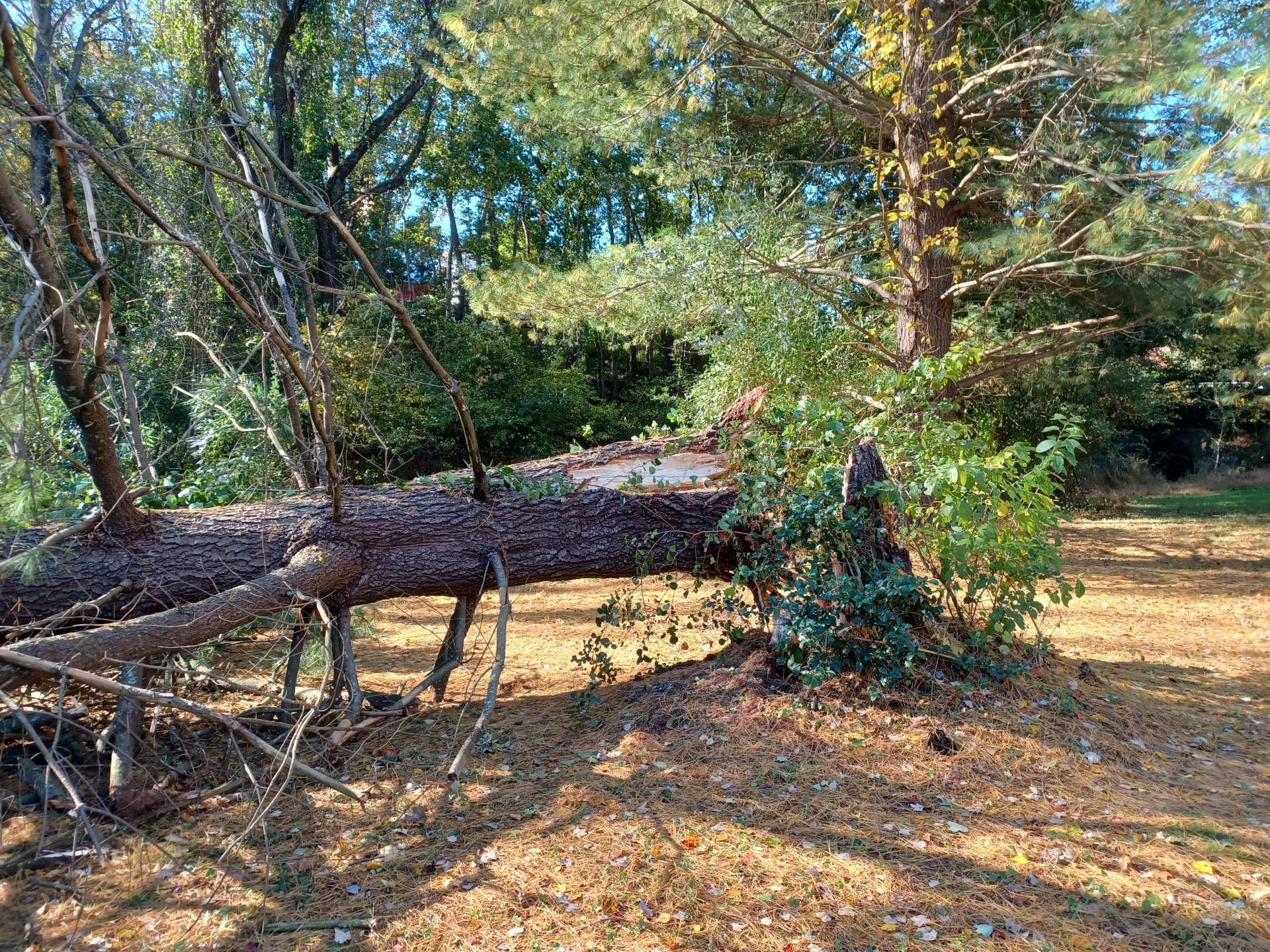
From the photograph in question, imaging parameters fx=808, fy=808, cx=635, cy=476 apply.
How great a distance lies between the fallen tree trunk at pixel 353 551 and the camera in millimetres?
3457

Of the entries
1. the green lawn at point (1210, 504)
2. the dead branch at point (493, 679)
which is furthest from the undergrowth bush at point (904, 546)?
the green lawn at point (1210, 504)

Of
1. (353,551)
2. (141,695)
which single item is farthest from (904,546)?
(141,695)

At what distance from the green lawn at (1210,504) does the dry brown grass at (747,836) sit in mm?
8786

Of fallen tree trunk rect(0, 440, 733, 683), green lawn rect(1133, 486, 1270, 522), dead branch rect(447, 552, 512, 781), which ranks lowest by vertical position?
green lawn rect(1133, 486, 1270, 522)

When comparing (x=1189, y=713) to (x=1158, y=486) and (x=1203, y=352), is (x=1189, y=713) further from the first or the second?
(x=1158, y=486)

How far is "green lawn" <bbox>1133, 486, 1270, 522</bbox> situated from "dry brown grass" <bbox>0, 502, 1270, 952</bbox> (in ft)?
28.8

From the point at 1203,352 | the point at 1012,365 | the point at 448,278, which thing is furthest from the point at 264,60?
the point at 1203,352

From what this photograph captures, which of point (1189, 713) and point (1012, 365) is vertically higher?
point (1012, 365)

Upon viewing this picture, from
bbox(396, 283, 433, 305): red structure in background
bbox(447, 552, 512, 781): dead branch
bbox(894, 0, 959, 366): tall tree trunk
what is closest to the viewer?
bbox(447, 552, 512, 781): dead branch

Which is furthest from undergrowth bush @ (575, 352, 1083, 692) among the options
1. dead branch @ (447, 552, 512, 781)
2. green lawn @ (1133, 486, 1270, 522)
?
green lawn @ (1133, 486, 1270, 522)

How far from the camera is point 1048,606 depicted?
21.7ft

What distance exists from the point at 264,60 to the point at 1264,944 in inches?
581

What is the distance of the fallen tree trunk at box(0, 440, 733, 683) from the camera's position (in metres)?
3.46

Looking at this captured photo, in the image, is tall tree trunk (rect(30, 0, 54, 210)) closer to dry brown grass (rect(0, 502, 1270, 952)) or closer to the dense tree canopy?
the dense tree canopy
